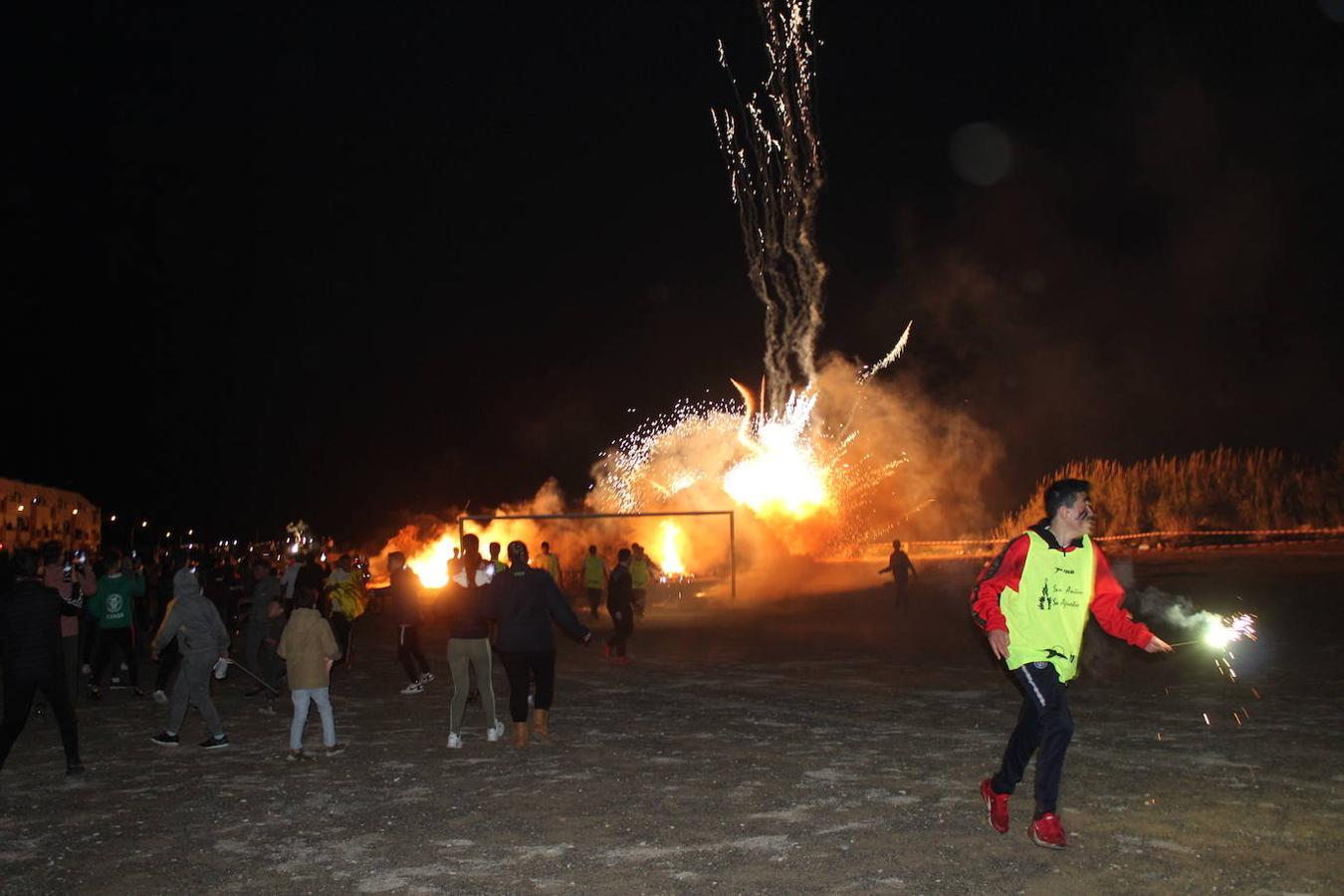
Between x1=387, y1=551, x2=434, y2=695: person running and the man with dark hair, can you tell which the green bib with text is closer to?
the man with dark hair

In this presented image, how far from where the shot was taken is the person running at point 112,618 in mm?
14016

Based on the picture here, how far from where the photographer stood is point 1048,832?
20.7 feet

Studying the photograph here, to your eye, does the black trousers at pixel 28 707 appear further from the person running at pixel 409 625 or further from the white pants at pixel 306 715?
the person running at pixel 409 625

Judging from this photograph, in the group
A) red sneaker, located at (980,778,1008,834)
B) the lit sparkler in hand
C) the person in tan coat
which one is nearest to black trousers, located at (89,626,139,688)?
the person in tan coat

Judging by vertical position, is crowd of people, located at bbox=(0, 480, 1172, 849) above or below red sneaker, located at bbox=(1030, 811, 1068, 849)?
above

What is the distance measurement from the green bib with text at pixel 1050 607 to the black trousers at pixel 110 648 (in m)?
11.2

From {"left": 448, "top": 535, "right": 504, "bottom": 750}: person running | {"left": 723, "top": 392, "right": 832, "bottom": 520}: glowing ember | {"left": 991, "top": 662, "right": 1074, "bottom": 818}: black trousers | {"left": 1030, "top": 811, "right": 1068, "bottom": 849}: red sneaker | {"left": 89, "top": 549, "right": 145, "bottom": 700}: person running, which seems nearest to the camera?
{"left": 1030, "top": 811, "right": 1068, "bottom": 849}: red sneaker

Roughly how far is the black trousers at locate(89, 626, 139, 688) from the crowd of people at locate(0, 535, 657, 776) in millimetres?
15

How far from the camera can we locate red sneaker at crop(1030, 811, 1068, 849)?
6.29m

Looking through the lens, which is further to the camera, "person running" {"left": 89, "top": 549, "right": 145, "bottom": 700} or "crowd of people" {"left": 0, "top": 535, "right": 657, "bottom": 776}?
"person running" {"left": 89, "top": 549, "right": 145, "bottom": 700}

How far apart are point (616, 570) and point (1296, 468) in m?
45.2

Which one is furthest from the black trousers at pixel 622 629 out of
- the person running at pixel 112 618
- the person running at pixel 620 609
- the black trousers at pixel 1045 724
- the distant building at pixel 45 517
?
the distant building at pixel 45 517

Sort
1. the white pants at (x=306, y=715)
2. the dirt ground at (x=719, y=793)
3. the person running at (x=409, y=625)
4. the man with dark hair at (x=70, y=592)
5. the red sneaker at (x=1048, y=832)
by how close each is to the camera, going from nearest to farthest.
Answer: the dirt ground at (x=719, y=793), the red sneaker at (x=1048, y=832), the white pants at (x=306, y=715), the man with dark hair at (x=70, y=592), the person running at (x=409, y=625)

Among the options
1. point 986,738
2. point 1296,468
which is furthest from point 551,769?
point 1296,468
